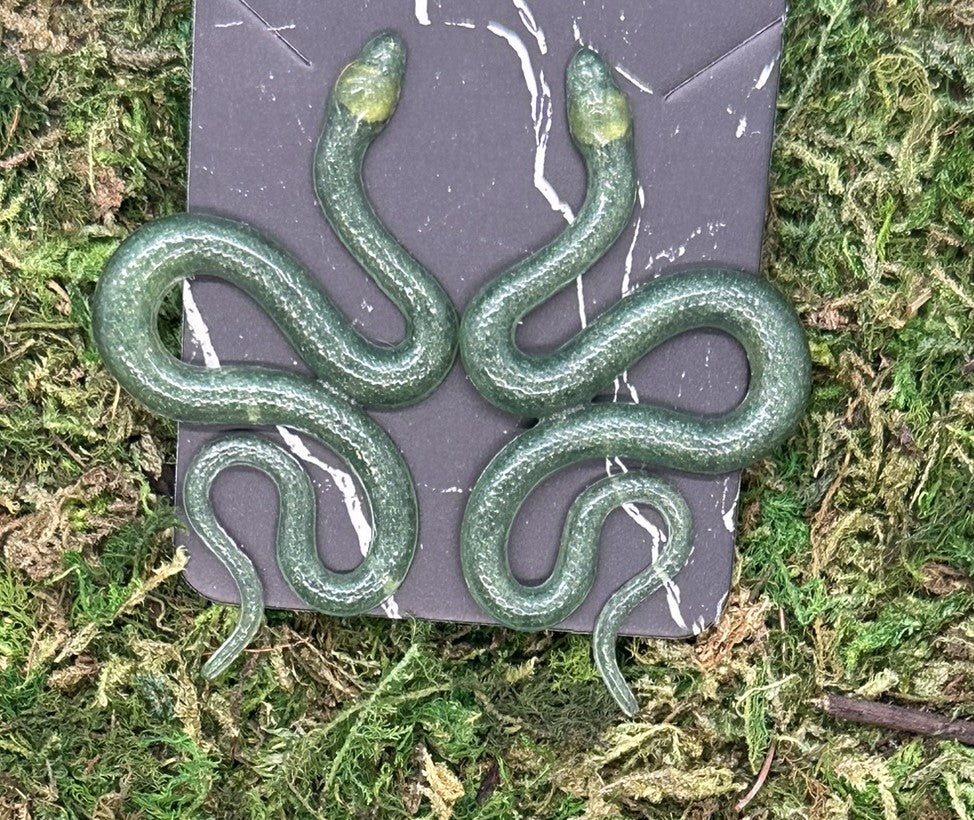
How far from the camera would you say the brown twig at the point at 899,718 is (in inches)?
69.6

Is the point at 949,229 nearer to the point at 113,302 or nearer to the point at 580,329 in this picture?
the point at 580,329

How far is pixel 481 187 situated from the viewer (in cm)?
173

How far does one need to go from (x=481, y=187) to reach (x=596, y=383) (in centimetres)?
43

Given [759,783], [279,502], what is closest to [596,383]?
[279,502]

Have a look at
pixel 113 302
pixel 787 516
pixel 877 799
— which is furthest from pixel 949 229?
pixel 113 302

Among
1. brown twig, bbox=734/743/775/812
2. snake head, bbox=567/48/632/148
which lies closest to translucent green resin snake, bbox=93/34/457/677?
snake head, bbox=567/48/632/148

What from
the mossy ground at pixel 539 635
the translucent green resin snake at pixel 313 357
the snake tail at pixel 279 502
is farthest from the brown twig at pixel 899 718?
the snake tail at pixel 279 502

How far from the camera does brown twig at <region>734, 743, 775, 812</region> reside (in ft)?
5.95

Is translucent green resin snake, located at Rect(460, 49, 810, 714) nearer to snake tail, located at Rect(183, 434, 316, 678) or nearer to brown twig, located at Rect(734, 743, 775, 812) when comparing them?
snake tail, located at Rect(183, 434, 316, 678)

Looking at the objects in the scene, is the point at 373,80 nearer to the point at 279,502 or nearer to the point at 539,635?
the point at 279,502

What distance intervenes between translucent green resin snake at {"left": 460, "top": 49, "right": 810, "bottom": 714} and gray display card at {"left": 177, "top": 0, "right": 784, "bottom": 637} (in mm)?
41

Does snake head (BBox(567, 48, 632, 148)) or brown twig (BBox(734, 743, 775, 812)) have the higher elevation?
snake head (BBox(567, 48, 632, 148))

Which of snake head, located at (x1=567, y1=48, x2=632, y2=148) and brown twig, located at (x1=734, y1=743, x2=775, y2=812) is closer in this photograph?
snake head, located at (x1=567, y1=48, x2=632, y2=148)

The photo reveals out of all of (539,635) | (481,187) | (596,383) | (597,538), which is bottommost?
(539,635)
